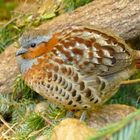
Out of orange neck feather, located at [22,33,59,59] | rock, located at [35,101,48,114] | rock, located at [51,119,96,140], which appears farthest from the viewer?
rock, located at [35,101,48,114]

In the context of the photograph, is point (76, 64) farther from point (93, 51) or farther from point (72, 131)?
point (72, 131)

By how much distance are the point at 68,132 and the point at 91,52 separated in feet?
2.30

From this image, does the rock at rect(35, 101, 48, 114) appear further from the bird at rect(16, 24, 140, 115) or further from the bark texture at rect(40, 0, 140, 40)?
the bark texture at rect(40, 0, 140, 40)

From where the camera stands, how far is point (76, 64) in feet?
9.82

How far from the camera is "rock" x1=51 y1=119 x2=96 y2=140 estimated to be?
7.98ft

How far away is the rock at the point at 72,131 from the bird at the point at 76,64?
16.0 inches

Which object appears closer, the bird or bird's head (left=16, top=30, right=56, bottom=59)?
the bird

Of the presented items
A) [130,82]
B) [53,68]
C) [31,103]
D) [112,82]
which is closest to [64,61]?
[53,68]

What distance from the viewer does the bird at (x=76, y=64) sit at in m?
2.99

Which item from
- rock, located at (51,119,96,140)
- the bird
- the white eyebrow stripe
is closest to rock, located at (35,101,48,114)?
the bird

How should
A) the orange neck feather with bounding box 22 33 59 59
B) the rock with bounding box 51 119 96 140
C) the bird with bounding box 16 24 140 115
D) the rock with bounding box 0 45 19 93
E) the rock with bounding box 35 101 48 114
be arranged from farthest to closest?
the rock with bounding box 0 45 19 93, the rock with bounding box 35 101 48 114, the orange neck feather with bounding box 22 33 59 59, the bird with bounding box 16 24 140 115, the rock with bounding box 51 119 96 140

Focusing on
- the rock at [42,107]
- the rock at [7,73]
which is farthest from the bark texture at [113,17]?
the rock at [42,107]

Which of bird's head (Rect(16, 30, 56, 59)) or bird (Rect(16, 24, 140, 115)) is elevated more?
bird's head (Rect(16, 30, 56, 59))

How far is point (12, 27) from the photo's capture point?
430 cm
